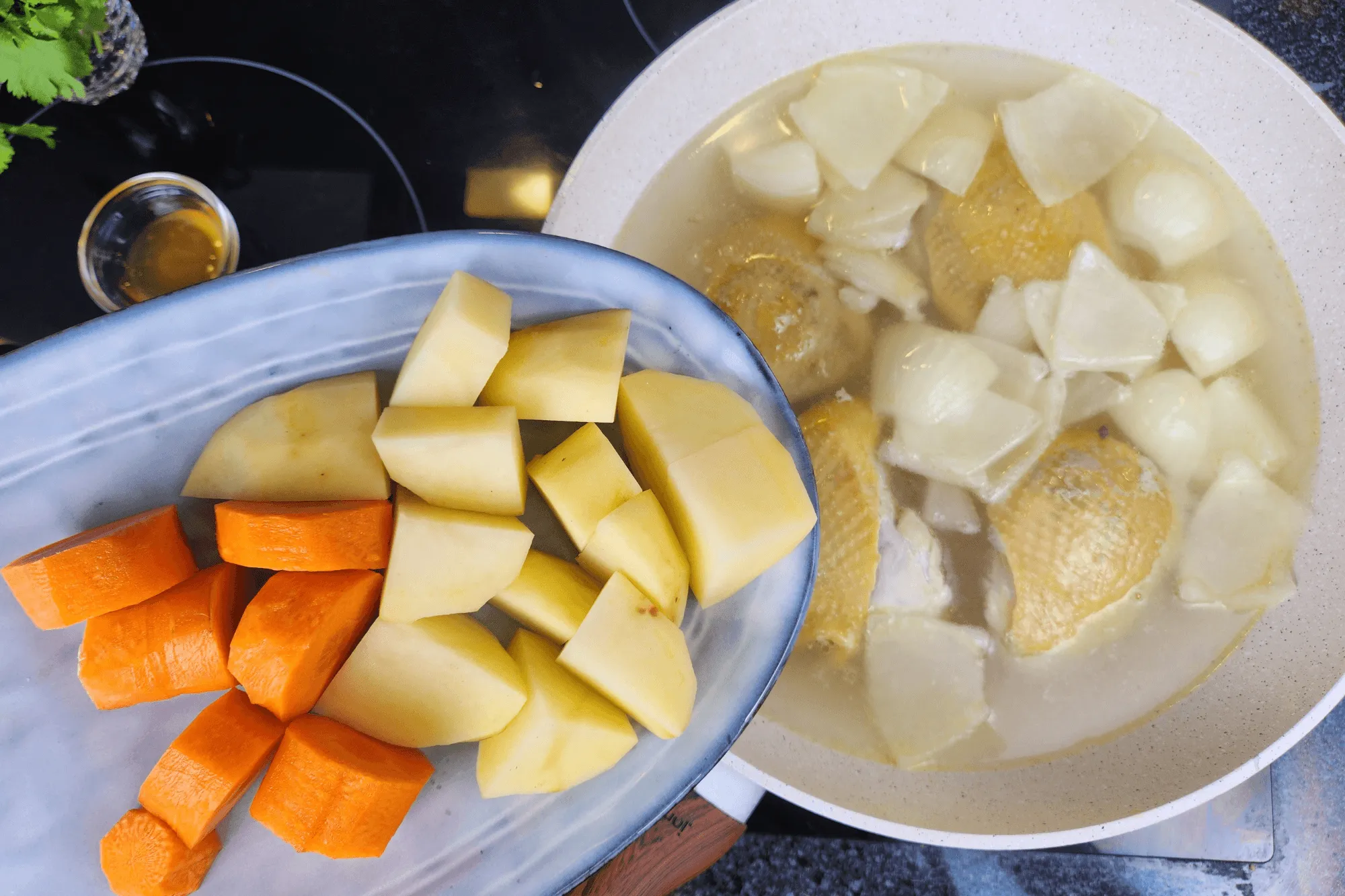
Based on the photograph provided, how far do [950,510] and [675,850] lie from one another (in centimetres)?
48

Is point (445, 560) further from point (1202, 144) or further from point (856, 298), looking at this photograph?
point (1202, 144)

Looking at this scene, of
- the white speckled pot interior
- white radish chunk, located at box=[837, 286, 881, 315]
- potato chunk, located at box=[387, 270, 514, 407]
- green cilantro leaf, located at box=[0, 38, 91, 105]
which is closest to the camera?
potato chunk, located at box=[387, 270, 514, 407]

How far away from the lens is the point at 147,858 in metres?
0.49

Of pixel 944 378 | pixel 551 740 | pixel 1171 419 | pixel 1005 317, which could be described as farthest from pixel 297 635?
pixel 1171 419

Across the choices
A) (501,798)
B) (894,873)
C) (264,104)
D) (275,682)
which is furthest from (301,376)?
(894,873)

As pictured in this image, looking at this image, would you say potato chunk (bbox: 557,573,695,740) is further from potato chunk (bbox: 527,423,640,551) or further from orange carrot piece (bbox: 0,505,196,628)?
orange carrot piece (bbox: 0,505,196,628)

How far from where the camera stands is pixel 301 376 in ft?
1.74

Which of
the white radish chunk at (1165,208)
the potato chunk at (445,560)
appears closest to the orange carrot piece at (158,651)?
the potato chunk at (445,560)

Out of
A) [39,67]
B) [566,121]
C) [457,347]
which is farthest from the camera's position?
[566,121]

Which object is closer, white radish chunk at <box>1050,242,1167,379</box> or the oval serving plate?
the oval serving plate

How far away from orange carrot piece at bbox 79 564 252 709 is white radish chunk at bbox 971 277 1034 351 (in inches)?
29.5

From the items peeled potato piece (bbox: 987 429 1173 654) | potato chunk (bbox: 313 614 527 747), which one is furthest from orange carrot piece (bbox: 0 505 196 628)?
peeled potato piece (bbox: 987 429 1173 654)

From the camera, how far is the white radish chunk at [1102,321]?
78 centimetres

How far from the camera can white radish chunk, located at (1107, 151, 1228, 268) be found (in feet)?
2.67
